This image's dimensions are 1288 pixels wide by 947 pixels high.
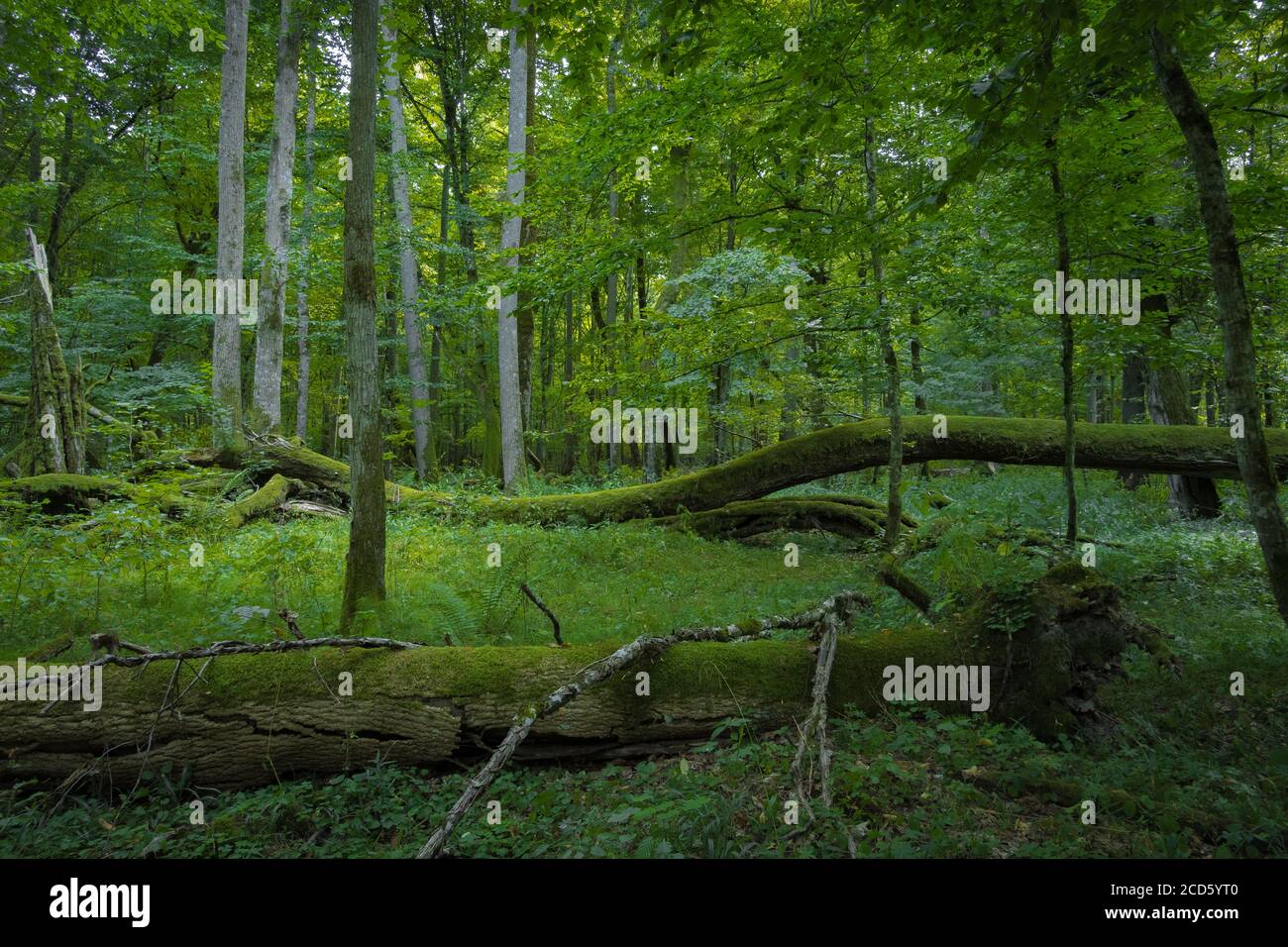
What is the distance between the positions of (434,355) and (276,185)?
381 inches

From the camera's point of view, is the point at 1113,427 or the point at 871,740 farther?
the point at 1113,427

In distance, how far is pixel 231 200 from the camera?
14.9 m

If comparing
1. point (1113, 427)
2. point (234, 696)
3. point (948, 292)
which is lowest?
point (234, 696)

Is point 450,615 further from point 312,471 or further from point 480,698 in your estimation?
point 312,471

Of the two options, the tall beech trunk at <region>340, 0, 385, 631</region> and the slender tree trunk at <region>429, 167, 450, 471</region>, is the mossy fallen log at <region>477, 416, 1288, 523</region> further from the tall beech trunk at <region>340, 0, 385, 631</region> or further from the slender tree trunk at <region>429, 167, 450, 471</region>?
the slender tree trunk at <region>429, 167, 450, 471</region>

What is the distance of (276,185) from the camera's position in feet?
52.9

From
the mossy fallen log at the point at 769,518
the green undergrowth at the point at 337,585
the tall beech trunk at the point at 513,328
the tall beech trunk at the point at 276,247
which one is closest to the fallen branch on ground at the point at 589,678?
the green undergrowth at the point at 337,585

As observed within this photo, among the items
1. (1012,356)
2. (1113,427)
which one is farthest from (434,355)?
(1113,427)

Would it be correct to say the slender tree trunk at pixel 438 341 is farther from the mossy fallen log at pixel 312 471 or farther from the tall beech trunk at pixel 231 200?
the mossy fallen log at pixel 312 471

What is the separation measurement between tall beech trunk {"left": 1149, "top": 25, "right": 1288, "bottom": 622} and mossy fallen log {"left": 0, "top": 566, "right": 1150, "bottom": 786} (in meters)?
1.07

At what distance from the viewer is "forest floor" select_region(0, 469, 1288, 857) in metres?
3.40

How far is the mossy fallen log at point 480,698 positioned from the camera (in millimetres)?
4180

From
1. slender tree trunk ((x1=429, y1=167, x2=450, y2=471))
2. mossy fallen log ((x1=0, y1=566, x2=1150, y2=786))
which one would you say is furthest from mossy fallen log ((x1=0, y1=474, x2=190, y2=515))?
slender tree trunk ((x1=429, y1=167, x2=450, y2=471))
